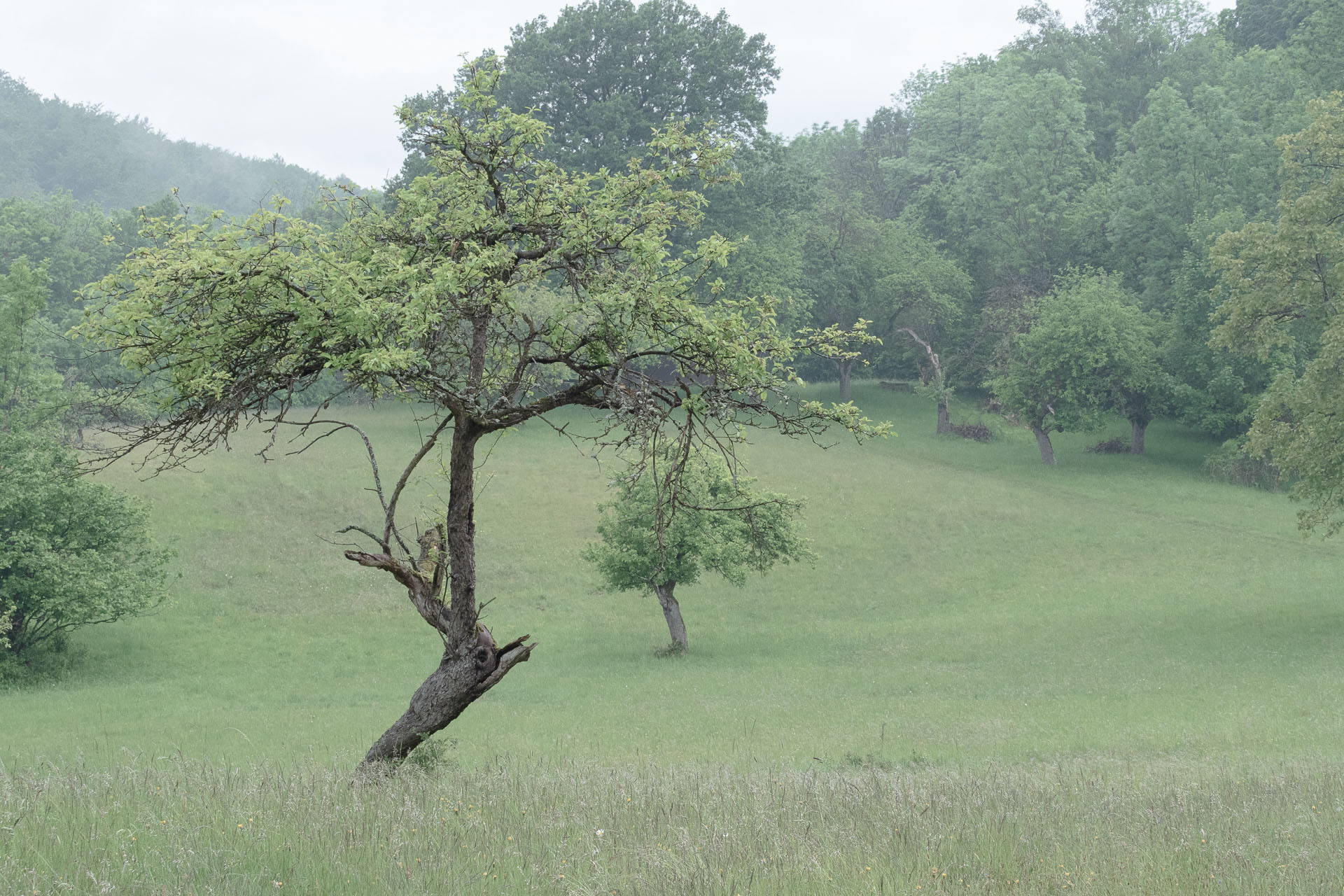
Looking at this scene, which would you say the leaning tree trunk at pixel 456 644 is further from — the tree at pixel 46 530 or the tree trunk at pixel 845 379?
the tree trunk at pixel 845 379

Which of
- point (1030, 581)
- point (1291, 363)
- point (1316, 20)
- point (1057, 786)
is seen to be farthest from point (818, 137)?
point (1057, 786)

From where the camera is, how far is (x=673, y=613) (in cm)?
3114

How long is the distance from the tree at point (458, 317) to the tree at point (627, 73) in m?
52.3

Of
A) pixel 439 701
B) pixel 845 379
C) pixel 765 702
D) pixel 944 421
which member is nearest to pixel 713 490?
pixel 765 702

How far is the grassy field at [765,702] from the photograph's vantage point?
6.01 meters

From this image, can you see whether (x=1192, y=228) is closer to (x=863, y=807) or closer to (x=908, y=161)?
(x=908, y=161)

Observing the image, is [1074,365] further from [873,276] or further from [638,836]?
[638,836]

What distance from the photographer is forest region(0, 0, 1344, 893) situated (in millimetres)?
7457

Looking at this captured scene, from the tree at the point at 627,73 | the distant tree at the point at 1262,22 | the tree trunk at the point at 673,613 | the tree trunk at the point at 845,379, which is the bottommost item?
the tree trunk at the point at 673,613

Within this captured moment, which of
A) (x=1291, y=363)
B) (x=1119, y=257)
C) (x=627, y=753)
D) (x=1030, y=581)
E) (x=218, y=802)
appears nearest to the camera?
(x=218, y=802)

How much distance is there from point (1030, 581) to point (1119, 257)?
35.3m

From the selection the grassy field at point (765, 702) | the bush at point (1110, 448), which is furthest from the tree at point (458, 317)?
the bush at point (1110, 448)

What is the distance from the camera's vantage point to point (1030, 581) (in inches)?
1511

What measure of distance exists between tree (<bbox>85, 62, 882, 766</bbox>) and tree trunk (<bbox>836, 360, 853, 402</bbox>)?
5771cm
